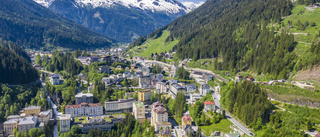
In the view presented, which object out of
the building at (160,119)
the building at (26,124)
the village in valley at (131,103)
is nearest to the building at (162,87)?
the village in valley at (131,103)

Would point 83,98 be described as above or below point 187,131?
above

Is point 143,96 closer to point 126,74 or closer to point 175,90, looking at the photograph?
point 175,90

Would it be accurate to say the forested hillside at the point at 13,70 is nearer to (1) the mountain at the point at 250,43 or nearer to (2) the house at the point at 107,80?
(2) the house at the point at 107,80

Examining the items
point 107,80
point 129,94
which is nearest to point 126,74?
point 107,80

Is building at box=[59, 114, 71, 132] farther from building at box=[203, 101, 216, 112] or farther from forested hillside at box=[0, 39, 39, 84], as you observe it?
forested hillside at box=[0, 39, 39, 84]

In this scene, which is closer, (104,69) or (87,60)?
(104,69)
